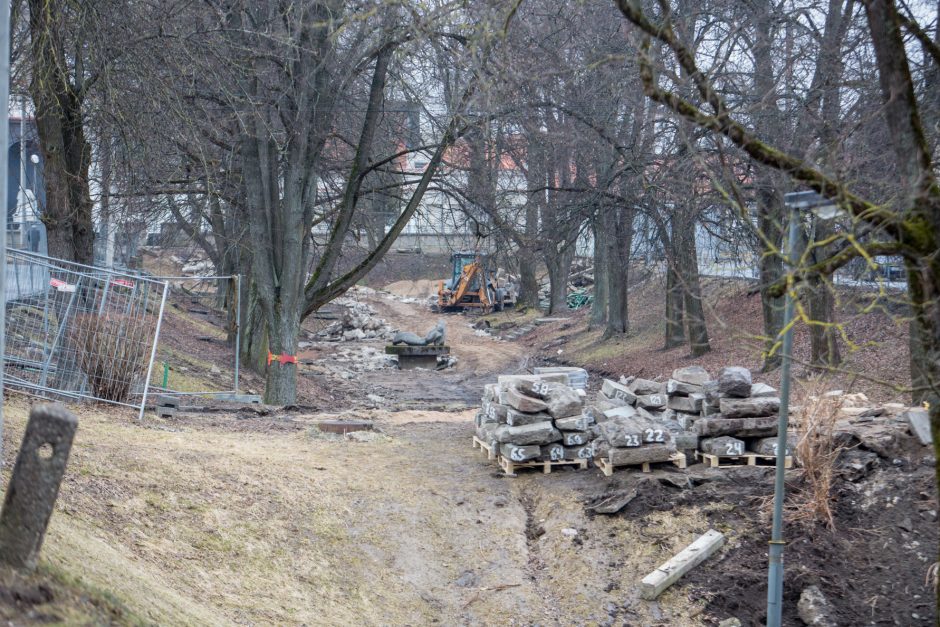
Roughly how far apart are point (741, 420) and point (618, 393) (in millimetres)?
2268

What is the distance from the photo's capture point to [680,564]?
813 centimetres

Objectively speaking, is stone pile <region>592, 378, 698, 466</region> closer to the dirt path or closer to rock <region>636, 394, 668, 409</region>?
the dirt path

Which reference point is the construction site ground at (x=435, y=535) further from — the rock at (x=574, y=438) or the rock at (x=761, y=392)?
the rock at (x=761, y=392)

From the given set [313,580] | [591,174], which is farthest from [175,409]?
[591,174]

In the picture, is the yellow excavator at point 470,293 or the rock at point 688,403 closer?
the rock at point 688,403

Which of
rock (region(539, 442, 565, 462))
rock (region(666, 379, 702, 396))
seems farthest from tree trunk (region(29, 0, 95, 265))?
rock (region(666, 379, 702, 396))

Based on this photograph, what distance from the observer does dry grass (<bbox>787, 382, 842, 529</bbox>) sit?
328 inches

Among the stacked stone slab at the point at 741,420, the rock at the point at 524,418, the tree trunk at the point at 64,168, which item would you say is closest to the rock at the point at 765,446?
the stacked stone slab at the point at 741,420

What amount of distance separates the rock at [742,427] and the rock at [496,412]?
2.57 m

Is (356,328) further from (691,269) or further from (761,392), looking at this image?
(761,392)

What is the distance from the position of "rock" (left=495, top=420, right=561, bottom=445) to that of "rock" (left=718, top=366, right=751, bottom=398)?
2.12 meters

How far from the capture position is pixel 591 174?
21.9 m

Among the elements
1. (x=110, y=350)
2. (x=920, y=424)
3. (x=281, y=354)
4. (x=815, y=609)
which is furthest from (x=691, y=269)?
(x=110, y=350)

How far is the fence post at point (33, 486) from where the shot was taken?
3.98 meters
